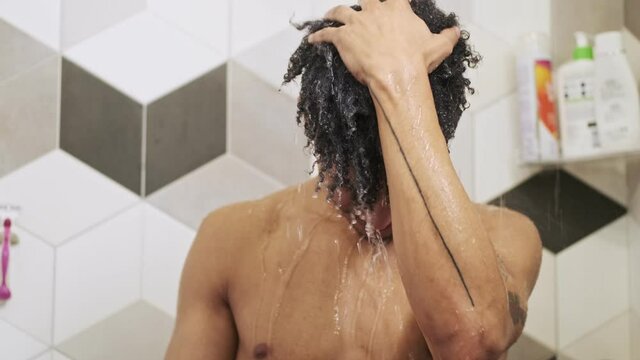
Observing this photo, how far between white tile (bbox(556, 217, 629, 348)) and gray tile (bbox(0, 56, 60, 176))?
973mm

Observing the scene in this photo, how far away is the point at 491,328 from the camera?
81cm

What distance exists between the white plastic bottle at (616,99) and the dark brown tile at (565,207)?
4.8 inches

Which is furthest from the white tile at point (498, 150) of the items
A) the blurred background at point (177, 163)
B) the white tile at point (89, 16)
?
the white tile at point (89, 16)

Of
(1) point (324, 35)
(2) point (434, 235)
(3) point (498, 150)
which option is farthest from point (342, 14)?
(3) point (498, 150)

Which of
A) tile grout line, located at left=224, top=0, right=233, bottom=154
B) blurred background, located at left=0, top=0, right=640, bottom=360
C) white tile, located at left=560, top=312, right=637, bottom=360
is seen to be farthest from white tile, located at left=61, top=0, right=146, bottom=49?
white tile, located at left=560, top=312, right=637, bottom=360

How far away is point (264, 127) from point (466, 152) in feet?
1.22

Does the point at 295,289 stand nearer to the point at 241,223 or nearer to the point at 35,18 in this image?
the point at 241,223

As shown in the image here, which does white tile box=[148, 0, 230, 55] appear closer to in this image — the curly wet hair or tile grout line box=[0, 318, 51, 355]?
the curly wet hair

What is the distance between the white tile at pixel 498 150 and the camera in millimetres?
1346

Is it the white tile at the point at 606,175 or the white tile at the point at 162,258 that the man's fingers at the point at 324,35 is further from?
the white tile at the point at 606,175

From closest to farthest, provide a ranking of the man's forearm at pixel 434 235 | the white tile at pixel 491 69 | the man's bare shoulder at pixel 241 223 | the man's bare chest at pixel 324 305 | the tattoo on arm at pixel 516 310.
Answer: the man's forearm at pixel 434 235 → the tattoo on arm at pixel 516 310 → the man's bare chest at pixel 324 305 → the man's bare shoulder at pixel 241 223 → the white tile at pixel 491 69

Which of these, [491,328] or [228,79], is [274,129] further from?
[491,328]

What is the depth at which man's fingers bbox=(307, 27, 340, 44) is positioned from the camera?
3.04ft

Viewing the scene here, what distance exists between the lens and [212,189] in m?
1.32
